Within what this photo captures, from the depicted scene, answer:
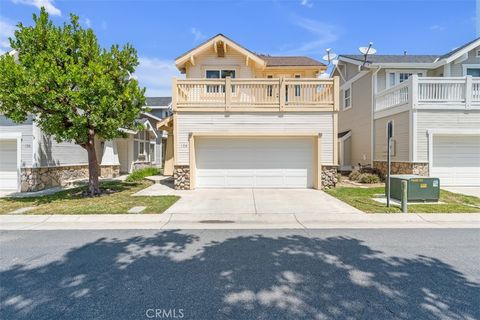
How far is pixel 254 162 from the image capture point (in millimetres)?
12352

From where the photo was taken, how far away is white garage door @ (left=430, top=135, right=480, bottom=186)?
12.6 meters

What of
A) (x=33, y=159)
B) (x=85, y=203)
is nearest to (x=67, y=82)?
(x=85, y=203)

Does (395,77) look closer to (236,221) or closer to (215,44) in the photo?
(215,44)

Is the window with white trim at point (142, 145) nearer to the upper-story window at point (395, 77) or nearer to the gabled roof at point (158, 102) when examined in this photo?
the gabled roof at point (158, 102)

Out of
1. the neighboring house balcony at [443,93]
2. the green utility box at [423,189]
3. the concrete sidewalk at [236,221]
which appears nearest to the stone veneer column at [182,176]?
the concrete sidewalk at [236,221]

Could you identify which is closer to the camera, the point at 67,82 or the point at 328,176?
the point at 67,82

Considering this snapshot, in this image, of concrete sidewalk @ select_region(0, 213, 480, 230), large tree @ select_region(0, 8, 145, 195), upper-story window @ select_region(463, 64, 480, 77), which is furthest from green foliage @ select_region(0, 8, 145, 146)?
upper-story window @ select_region(463, 64, 480, 77)

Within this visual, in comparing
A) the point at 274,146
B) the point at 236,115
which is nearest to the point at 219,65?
the point at 236,115

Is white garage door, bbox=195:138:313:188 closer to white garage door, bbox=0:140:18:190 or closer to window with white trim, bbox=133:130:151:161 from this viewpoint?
white garage door, bbox=0:140:18:190

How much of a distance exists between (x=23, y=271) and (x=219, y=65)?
1351 centimetres

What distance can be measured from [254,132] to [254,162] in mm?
1438

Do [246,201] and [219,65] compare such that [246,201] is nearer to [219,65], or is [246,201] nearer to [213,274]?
[213,274]

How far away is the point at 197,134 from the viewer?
11.9 m
